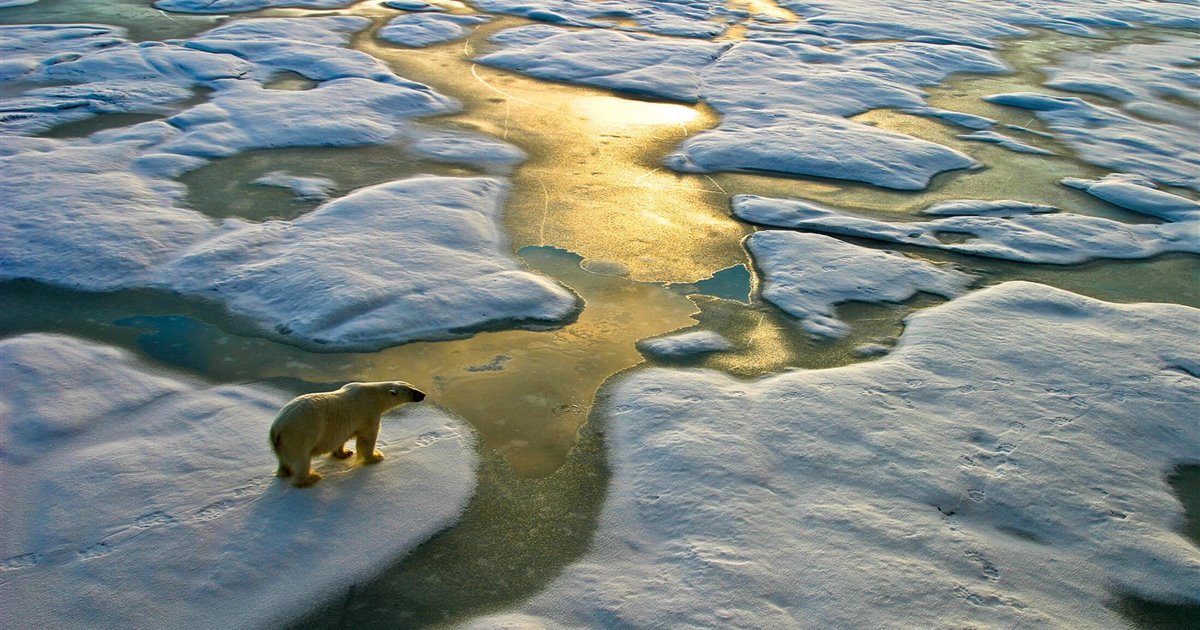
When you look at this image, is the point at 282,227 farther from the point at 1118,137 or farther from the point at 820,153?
the point at 1118,137

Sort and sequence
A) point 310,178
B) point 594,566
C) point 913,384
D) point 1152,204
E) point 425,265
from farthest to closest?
point 1152,204, point 310,178, point 425,265, point 913,384, point 594,566

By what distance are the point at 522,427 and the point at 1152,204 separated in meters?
6.81

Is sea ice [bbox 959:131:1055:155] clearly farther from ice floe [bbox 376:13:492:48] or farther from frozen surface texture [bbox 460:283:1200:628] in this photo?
ice floe [bbox 376:13:492:48]

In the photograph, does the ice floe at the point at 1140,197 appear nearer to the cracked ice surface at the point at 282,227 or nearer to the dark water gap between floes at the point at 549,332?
the dark water gap between floes at the point at 549,332

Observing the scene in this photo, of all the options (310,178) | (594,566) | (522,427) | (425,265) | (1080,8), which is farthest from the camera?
(1080,8)

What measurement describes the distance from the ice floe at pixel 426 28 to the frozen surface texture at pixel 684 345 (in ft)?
27.8

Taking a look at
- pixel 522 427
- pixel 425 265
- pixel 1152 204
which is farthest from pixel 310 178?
pixel 1152 204

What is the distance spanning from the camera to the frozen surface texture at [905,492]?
343cm

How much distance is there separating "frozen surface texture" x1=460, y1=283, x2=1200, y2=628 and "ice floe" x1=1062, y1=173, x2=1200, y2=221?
3.06 m

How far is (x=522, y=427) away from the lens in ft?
14.6

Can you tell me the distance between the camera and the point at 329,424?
3756mm

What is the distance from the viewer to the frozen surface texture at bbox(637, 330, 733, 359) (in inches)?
203

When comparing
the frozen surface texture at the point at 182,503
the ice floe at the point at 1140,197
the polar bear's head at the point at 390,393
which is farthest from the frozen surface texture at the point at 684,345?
the ice floe at the point at 1140,197

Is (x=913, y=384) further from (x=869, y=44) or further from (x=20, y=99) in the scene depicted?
(x=869, y=44)
